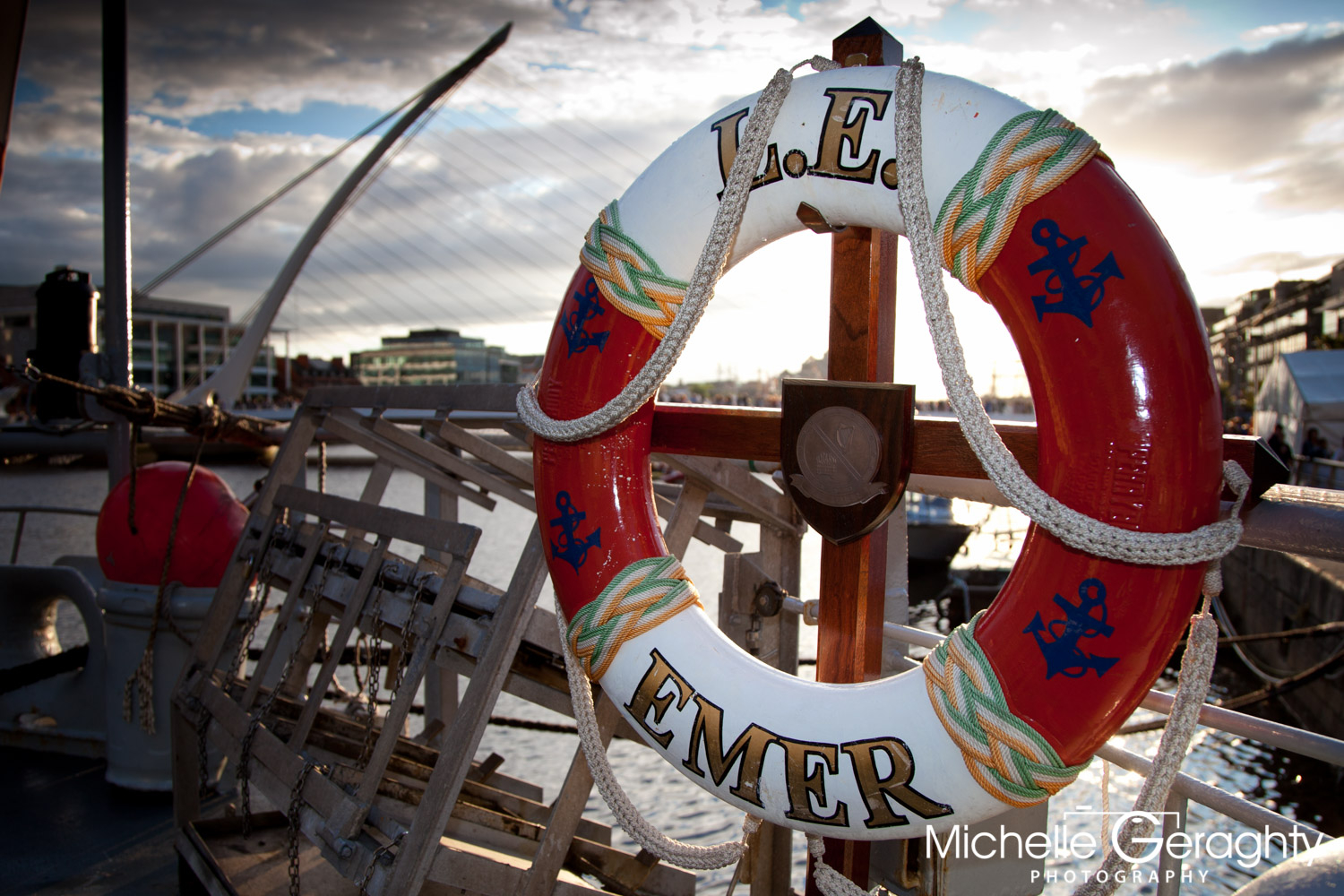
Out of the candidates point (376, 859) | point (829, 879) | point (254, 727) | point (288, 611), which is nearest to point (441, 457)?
point (288, 611)

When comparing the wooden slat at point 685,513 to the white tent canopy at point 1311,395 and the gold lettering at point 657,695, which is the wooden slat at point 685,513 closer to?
the gold lettering at point 657,695

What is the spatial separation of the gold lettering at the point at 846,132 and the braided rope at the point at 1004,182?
0.16 m

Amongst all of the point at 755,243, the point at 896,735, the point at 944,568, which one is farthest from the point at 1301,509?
the point at 944,568

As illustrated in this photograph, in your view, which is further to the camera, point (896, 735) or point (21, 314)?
point (21, 314)

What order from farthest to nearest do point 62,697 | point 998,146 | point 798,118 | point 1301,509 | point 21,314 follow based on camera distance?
point 21,314 → point 62,697 → point 798,118 → point 998,146 → point 1301,509

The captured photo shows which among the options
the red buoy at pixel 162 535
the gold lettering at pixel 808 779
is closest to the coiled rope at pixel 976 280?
the gold lettering at pixel 808 779

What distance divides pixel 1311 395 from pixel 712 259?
18886mm

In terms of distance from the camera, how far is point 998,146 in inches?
52.9

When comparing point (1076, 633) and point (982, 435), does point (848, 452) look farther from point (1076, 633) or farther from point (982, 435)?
point (1076, 633)

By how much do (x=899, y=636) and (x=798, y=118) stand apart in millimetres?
1233

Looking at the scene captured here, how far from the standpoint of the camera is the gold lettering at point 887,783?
139 cm

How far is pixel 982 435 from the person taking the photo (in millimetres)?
1319

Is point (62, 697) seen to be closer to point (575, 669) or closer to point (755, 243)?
point (575, 669)

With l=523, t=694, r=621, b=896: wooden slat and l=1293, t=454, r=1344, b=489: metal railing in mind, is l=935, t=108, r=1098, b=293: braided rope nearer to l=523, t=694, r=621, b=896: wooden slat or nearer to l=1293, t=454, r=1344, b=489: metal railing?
l=523, t=694, r=621, b=896: wooden slat
